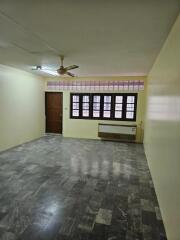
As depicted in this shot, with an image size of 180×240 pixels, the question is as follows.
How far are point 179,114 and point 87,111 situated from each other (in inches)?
231

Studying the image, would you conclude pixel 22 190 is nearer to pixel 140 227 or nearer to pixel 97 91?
pixel 140 227

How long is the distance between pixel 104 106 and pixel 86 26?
501 centimetres

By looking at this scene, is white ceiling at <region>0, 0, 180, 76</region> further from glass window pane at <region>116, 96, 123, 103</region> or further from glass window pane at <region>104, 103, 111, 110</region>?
glass window pane at <region>104, 103, 111, 110</region>

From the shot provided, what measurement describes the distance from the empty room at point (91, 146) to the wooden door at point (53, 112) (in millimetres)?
1191

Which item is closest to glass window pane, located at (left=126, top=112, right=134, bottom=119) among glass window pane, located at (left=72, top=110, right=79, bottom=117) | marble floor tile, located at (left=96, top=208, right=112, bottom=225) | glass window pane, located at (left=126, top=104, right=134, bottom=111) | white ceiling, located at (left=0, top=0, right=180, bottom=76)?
glass window pane, located at (left=126, top=104, right=134, bottom=111)

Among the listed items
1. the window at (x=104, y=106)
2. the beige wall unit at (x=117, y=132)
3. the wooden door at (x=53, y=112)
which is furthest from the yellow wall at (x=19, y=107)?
the beige wall unit at (x=117, y=132)

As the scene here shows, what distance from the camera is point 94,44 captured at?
3150 mm

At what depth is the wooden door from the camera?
26.0ft

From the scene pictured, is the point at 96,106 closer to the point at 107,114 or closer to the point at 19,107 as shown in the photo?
the point at 107,114

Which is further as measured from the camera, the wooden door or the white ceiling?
the wooden door

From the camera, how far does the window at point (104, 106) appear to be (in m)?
7.04

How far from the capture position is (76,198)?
2891 millimetres

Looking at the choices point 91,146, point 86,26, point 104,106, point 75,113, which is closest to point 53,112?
point 75,113

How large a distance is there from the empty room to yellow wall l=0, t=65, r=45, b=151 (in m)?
0.04
